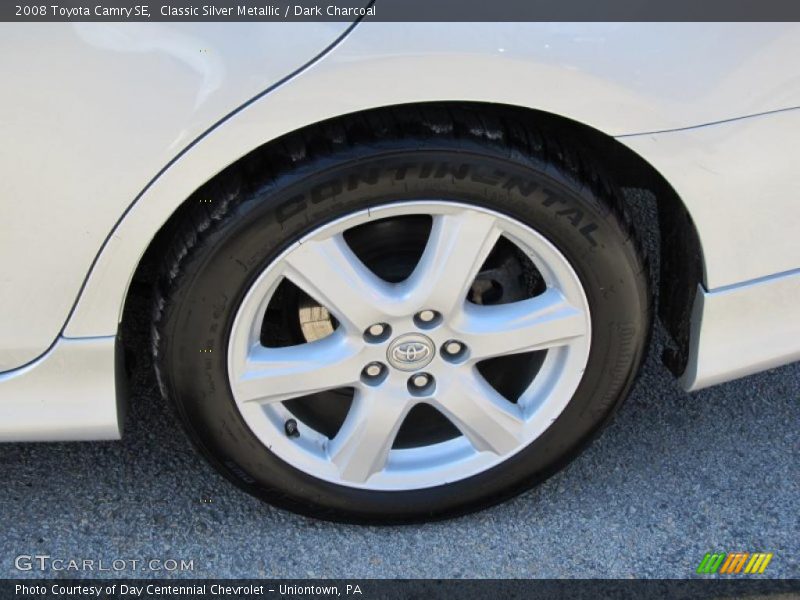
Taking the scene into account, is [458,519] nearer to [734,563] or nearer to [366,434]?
[366,434]

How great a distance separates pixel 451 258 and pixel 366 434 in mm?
A: 427

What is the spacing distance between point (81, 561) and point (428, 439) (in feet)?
2.55

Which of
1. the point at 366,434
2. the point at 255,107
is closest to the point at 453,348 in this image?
the point at 366,434

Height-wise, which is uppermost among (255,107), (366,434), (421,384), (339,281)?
(255,107)

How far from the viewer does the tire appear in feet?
5.74

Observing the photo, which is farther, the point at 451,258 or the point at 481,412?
the point at 481,412

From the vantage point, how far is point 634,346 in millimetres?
2029

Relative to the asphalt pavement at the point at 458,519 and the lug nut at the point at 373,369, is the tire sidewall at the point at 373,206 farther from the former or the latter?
the lug nut at the point at 373,369

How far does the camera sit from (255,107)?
161 cm

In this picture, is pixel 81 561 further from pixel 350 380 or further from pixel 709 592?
pixel 709 592
